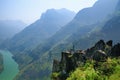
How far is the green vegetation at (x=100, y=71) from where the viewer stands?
136 feet

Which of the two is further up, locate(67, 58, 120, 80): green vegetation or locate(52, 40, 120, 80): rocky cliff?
locate(52, 40, 120, 80): rocky cliff

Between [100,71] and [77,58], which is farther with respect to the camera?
[77,58]

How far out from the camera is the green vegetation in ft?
136

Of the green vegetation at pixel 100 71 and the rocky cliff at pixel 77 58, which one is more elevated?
the rocky cliff at pixel 77 58

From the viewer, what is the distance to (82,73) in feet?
142

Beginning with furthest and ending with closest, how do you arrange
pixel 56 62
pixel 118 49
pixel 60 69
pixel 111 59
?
pixel 56 62 → pixel 60 69 → pixel 118 49 → pixel 111 59

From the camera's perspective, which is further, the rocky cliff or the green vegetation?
the rocky cliff

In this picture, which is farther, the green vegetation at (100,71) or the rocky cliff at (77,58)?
the rocky cliff at (77,58)

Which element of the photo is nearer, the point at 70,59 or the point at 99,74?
the point at 99,74

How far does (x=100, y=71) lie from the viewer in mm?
44219

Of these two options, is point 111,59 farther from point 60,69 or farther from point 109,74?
point 60,69

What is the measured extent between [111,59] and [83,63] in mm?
5830

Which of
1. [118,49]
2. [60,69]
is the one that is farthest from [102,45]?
[60,69]

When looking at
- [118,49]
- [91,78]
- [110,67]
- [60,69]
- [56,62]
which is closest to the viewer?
[91,78]
